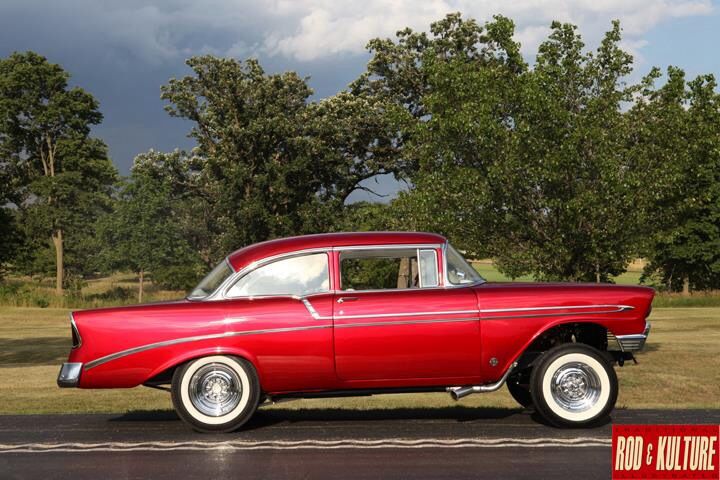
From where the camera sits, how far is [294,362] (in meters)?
7.83

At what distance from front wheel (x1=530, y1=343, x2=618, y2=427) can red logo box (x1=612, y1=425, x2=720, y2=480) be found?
134 cm

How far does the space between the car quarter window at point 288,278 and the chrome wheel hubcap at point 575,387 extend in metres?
2.29

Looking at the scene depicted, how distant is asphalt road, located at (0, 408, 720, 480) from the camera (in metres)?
6.34

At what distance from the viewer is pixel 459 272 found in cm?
828

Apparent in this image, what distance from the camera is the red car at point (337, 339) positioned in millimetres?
7820

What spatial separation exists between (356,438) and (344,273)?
1.58 meters

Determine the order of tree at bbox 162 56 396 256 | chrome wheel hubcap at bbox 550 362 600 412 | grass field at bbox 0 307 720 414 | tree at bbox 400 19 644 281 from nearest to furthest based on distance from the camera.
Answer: chrome wheel hubcap at bbox 550 362 600 412, grass field at bbox 0 307 720 414, tree at bbox 400 19 644 281, tree at bbox 162 56 396 256

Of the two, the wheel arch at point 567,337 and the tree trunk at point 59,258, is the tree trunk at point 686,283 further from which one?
the wheel arch at point 567,337

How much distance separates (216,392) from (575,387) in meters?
3.27

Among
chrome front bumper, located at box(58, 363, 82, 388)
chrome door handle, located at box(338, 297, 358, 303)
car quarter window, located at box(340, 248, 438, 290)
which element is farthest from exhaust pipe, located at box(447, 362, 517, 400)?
chrome front bumper, located at box(58, 363, 82, 388)

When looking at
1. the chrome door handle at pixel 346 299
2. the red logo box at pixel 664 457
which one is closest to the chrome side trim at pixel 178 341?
the chrome door handle at pixel 346 299

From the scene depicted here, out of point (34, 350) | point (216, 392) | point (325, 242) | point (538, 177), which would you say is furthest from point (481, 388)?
point (34, 350)

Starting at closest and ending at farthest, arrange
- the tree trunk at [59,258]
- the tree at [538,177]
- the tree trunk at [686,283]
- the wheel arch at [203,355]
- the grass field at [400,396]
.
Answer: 1. the wheel arch at [203,355]
2. the grass field at [400,396]
3. the tree at [538,177]
4. the tree trunk at [686,283]
5. the tree trunk at [59,258]

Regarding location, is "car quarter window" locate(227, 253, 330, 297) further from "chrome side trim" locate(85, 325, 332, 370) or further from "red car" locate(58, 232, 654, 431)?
"chrome side trim" locate(85, 325, 332, 370)
